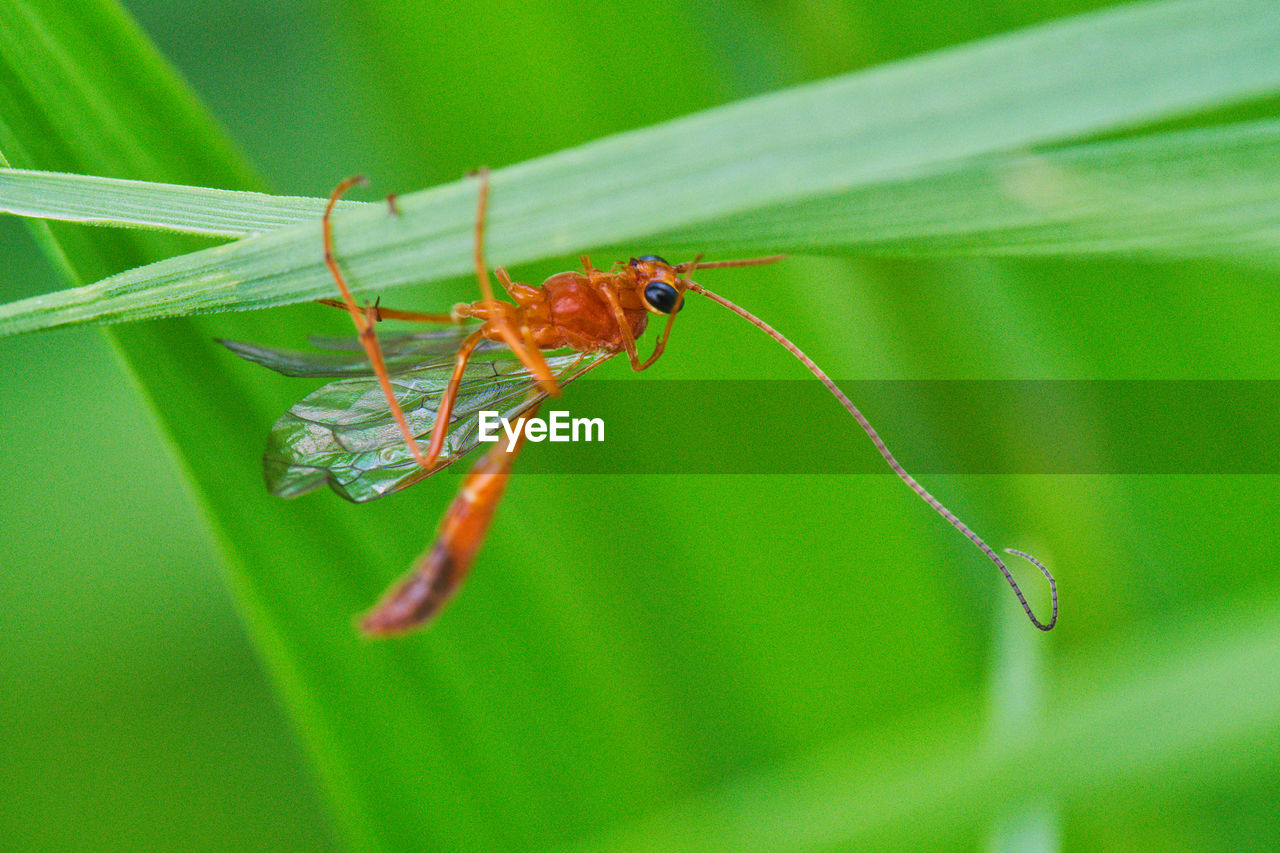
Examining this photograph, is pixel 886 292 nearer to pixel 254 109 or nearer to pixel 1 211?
pixel 1 211

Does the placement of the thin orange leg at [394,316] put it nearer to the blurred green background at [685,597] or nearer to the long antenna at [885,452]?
the blurred green background at [685,597]

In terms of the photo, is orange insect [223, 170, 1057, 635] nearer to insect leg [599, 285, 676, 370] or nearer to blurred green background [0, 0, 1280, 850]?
insect leg [599, 285, 676, 370]

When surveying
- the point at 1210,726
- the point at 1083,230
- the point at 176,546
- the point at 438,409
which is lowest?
the point at 1210,726

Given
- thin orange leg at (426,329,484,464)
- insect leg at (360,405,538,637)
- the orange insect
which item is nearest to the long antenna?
the orange insect

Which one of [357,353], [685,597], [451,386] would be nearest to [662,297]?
[451,386]

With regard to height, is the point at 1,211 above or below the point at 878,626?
above

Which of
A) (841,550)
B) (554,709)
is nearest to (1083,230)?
(841,550)

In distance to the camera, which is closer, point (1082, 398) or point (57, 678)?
point (1082, 398)

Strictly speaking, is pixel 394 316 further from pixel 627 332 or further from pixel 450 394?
pixel 627 332
